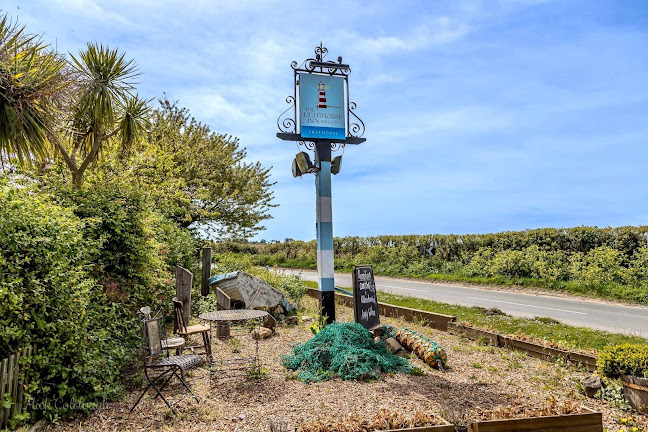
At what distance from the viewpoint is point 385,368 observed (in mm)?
6461

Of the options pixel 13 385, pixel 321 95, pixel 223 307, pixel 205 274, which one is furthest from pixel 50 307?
pixel 205 274

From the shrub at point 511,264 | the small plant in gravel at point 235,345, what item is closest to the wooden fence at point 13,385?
the small plant in gravel at point 235,345

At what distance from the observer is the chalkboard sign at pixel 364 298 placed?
8.03 metres

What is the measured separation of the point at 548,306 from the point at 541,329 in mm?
4513

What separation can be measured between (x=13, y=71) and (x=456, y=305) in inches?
473

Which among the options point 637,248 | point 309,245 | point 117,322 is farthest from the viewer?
point 309,245

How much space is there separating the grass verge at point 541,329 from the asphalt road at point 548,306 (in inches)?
38.2

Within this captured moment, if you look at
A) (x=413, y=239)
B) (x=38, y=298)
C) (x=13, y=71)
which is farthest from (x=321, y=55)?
(x=413, y=239)

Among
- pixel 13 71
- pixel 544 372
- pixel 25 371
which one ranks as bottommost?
pixel 544 372

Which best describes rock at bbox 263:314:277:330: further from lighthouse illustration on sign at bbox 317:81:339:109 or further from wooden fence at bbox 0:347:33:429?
wooden fence at bbox 0:347:33:429

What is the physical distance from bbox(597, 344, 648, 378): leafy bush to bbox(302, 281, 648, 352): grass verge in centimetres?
160

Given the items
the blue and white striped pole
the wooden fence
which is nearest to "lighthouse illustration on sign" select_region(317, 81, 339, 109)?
the blue and white striped pole

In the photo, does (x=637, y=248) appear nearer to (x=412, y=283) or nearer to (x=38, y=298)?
(x=412, y=283)

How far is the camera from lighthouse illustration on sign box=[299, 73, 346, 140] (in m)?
8.89
